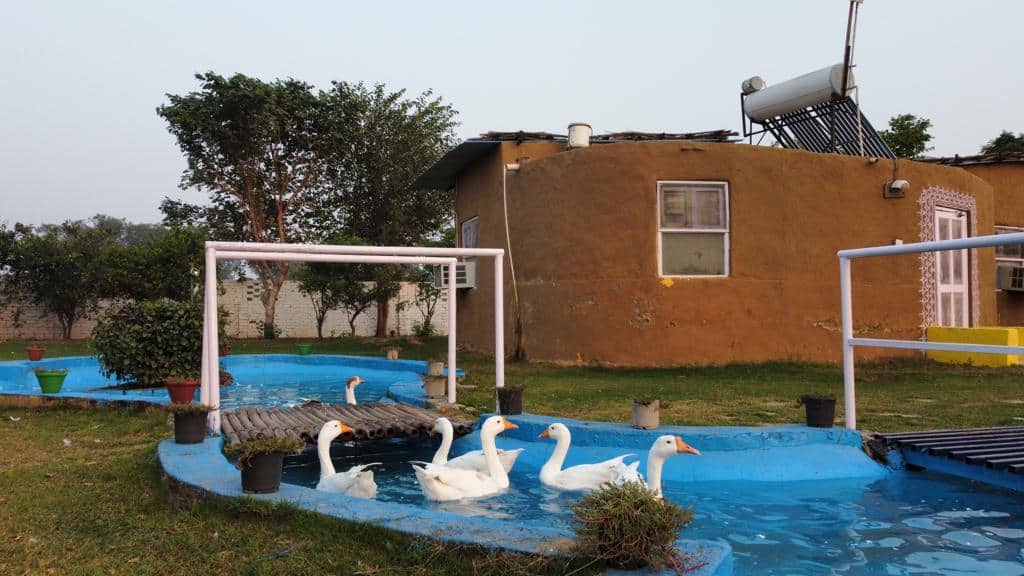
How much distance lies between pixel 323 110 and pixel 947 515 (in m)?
23.1

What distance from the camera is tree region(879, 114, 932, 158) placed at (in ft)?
77.9

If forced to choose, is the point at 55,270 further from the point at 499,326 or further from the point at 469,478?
the point at 469,478

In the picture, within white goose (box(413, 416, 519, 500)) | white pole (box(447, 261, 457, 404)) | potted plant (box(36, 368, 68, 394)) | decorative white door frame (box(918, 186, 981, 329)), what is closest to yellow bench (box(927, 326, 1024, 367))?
decorative white door frame (box(918, 186, 981, 329))

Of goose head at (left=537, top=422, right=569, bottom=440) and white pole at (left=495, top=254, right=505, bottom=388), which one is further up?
white pole at (left=495, top=254, right=505, bottom=388)

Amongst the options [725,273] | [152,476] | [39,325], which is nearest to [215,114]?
[39,325]

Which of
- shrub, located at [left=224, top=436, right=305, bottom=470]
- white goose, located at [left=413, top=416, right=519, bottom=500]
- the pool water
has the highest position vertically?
shrub, located at [left=224, top=436, right=305, bottom=470]

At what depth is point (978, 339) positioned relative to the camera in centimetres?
1457

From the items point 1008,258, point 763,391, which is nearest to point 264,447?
point 763,391

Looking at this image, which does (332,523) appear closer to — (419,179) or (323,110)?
(419,179)

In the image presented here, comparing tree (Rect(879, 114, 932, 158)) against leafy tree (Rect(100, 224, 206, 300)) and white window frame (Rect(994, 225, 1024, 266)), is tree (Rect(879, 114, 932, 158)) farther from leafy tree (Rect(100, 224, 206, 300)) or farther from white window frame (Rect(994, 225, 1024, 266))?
leafy tree (Rect(100, 224, 206, 300))

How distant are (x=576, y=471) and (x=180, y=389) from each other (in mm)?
5351

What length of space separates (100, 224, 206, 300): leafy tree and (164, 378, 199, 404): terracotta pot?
12.8 metres

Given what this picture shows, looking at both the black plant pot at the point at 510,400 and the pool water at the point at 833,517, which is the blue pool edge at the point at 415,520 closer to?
the pool water at the point at 833,517

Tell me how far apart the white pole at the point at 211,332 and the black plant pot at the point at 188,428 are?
42 cm
